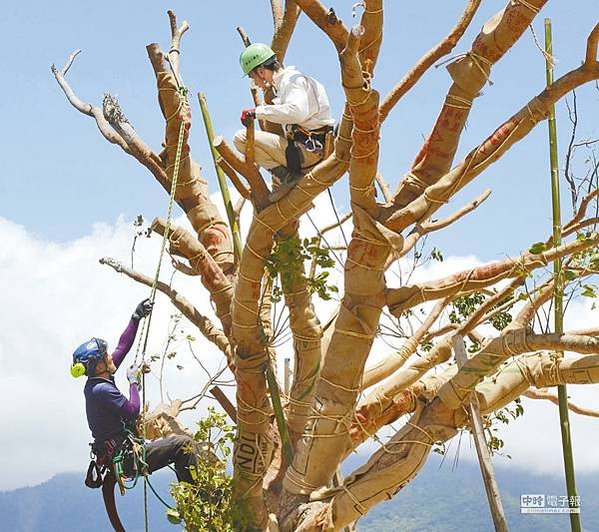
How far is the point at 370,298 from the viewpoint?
19.3 feet

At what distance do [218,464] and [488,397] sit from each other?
6.02 feet

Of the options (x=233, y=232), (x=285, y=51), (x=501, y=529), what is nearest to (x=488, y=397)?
(x=501, y=529)

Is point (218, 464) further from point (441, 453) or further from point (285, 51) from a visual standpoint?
point (285, 51)

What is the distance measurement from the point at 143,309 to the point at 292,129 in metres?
1.52

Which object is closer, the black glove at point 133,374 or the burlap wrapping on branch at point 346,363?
the burlap wrapping on branch at point 346,363

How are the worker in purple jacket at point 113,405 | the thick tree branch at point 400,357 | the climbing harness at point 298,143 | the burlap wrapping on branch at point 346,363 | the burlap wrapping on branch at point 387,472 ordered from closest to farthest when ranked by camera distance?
the burlap wrapping on branch at point 346,363, the burlap wrapping on branch at point 387,472, the climbing harness at point 298,143, the worker in purple jacket at point 113,405, the thick tree branch at point 400,357

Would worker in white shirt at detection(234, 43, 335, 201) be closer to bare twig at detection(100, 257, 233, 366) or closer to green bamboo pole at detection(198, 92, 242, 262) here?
green bamboo pole at detection(198, 92, 242, 262)

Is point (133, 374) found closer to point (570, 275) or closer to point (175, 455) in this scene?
point (175, 455)

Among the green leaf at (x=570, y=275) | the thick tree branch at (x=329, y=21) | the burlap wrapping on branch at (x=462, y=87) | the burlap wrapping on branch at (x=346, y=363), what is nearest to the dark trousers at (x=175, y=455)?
the burlap wrapping on branch at (x=346, y=363)

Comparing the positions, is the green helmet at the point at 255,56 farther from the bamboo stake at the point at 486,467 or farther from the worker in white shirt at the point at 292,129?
the bamboo stake at the point at 486,467

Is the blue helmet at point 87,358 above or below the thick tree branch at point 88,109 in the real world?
below

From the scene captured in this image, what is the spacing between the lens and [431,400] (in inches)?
241

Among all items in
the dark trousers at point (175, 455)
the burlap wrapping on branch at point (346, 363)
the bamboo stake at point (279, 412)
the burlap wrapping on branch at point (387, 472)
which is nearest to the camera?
the burlap wrapping on branch at point (346, 363)

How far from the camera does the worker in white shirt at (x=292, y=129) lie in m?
5.98
